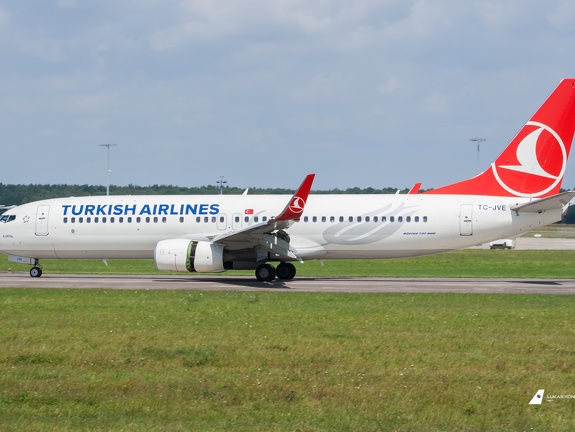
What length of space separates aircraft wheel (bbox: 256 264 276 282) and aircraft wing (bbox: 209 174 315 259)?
2.26ft

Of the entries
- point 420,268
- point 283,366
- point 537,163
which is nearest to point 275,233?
point 537,163

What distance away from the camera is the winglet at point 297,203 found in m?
29.5

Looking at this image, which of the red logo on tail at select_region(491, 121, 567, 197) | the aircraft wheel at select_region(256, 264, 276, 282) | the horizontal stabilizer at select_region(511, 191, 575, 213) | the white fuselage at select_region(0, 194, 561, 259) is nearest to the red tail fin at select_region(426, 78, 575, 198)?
the red logo on tail at select_region(491, 121, 567, 197)

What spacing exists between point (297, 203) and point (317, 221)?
13.0 ft

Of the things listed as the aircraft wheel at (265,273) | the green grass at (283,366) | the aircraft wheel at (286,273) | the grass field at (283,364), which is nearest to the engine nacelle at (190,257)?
the aircraft wheel at (265,273)

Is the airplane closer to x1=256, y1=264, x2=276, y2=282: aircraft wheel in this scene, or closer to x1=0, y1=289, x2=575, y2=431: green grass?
x1=256, y1=264, x2=276, y2=282: aircraft wheel

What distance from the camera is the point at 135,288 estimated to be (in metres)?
28.7

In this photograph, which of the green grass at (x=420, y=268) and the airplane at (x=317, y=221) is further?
the green grass at (x=420, y=268)

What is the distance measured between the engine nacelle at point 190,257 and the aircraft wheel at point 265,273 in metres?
1.93

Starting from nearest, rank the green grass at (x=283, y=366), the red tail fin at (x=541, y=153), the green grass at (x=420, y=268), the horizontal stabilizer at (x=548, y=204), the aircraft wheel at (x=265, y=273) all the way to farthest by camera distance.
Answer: the green grass at (x=283, y=366)
the horizontal stabilizer at (x=548, y=204)
the aircraft wheel at (x=265, y=273)
the red tail fin at (x=541, y=153)
the green grass at (x=420, y=268)

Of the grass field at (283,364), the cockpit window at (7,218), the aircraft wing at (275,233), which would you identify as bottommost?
the grass field at (283,364)

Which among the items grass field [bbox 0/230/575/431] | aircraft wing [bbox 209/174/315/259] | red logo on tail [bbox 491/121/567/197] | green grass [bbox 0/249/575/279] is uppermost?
red logo on tail [bbox 491/121/567/197]

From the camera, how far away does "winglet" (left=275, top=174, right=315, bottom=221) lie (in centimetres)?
2950

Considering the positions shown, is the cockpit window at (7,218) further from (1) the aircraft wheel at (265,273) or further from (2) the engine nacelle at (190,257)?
(1) the aircraft wheel at (265,273)
